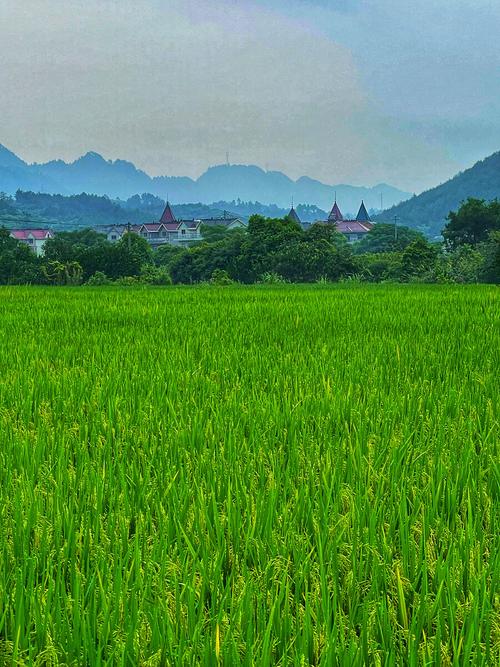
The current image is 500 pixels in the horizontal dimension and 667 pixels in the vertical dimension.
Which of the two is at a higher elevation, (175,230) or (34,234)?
(175,230)

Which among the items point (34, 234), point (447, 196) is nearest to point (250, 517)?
point (34, 234)

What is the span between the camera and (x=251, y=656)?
755 mm

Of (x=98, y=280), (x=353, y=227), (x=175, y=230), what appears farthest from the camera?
(x=353, y=227)

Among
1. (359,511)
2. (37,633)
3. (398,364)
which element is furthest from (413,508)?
(398,364)

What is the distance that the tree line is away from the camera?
29.0 m

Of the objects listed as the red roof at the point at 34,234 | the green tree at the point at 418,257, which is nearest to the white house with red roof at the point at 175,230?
the red roof at the point at 34,234

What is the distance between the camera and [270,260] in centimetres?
3111

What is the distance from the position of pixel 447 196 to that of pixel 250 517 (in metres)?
121

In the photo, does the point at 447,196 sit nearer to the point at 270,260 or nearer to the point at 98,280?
the point at 270,260

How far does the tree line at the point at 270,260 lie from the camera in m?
29.0

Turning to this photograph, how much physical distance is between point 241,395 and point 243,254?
29575 mm

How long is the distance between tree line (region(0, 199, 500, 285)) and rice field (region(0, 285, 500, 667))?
22.1m

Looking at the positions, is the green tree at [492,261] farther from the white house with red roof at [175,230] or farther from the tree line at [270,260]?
the white house with red roof at [175,230]

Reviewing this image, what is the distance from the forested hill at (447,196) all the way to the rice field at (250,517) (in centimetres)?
9316
